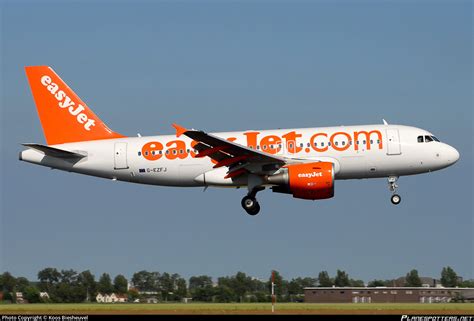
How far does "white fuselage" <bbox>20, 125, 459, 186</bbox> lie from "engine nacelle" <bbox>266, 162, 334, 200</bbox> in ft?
2.84

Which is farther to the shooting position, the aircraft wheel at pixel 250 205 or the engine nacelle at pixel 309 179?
the aircraft wheel at pixel 250 205

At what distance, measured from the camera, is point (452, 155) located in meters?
50.9

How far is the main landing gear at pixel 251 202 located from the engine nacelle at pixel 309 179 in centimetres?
198

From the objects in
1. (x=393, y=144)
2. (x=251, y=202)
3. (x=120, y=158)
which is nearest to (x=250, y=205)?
(x=251, y=202)

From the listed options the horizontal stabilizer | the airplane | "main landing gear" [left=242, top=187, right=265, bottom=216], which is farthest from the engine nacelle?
the horizontal stabilizer

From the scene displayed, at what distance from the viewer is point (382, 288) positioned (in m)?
59.0

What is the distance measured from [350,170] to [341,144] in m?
1.40

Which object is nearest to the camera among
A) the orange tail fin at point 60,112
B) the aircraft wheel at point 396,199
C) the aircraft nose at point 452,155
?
the aircraft wheel at point 396,199

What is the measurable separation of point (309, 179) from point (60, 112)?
51.0 ft

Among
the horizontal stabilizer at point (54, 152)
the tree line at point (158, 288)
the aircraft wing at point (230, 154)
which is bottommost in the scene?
the tree line at point (158, 288)

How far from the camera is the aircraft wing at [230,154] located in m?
48.2

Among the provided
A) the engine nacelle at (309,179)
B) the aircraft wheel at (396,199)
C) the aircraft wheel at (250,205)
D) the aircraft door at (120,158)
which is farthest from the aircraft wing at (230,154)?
the aircraft wheel at (396,199)

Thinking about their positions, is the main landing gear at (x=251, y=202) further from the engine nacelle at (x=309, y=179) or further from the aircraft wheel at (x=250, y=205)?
the engine nacelle at (x=309, y=179)

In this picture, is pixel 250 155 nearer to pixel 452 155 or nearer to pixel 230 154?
pixel 230 154
